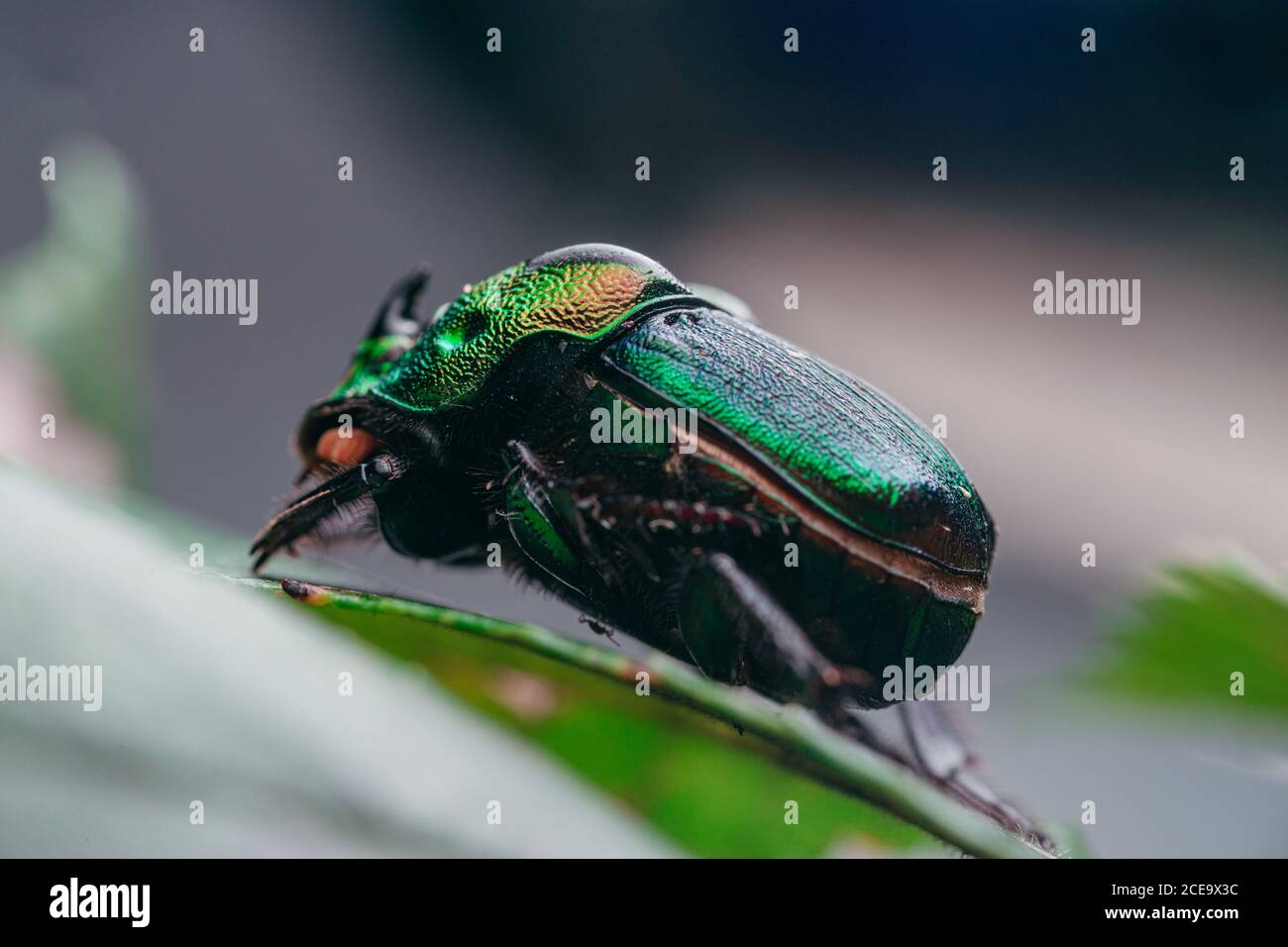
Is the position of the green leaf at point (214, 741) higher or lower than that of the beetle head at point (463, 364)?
lower

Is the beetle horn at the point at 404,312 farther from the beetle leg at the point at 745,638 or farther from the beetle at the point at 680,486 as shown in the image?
the beetle leg at the point at 745,638

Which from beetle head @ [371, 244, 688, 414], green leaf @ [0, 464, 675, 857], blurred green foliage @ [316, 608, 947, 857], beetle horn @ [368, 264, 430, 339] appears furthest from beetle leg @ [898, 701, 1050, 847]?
beetle horn @ [368, 264, 430, 339]

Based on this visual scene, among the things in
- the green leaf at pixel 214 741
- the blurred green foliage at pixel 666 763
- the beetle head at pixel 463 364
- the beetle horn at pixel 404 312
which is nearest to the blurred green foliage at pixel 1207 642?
the blurred green foliage at pixel 666 763

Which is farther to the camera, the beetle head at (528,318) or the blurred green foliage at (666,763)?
the beetle head at (528,318)

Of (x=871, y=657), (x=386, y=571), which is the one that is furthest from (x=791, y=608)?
(x=386, y=571)

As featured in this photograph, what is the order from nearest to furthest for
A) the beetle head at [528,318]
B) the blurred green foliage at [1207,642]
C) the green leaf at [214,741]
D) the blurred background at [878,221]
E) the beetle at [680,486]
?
1. the green leaf at [214,741]
2. the blurred green foliage at [1207,642]
3. the beetle at [680,486]
4. the beetle head at [528,318]
5. the blurred background at [878,221]

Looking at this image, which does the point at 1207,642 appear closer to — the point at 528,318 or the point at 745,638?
the point at 745,638

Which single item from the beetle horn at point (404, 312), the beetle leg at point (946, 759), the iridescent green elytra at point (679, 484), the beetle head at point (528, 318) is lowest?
the beetle leg at point (946, 759)
